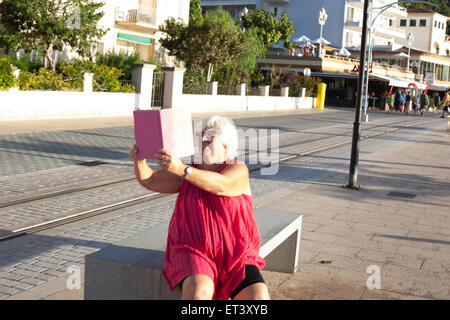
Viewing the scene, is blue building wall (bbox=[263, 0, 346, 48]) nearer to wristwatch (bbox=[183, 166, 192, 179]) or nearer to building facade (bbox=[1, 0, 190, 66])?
building facade (bbox=[1, 0, 190, 66])

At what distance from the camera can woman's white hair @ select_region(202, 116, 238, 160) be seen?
371 centimetres

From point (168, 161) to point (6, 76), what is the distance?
16342mm

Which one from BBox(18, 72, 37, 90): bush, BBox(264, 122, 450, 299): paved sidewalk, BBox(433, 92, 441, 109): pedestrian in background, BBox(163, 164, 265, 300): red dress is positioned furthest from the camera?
BBox(433, 92, 441, 109): pedestrian in background

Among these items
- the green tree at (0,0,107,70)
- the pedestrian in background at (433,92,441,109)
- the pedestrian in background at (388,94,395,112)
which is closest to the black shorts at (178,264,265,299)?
the green tree at (0,0,107,70)

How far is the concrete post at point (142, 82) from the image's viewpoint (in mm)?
25000

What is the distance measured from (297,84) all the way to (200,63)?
12.1m


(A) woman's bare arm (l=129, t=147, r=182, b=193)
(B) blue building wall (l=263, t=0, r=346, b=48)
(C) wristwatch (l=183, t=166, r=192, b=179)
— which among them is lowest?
(A) woman's bare arm (l=129, t=147, r=182, b=193)

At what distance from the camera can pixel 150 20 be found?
34062 millimetres

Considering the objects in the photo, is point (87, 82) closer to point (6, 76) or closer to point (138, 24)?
point (6, 76)

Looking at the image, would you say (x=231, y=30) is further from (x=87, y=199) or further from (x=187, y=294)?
(x=187, y=294)

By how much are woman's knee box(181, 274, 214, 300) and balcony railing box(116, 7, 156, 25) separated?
99.7 ft

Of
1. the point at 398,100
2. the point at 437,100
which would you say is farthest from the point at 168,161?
the point at 437,100

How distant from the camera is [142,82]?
25.1 metres
